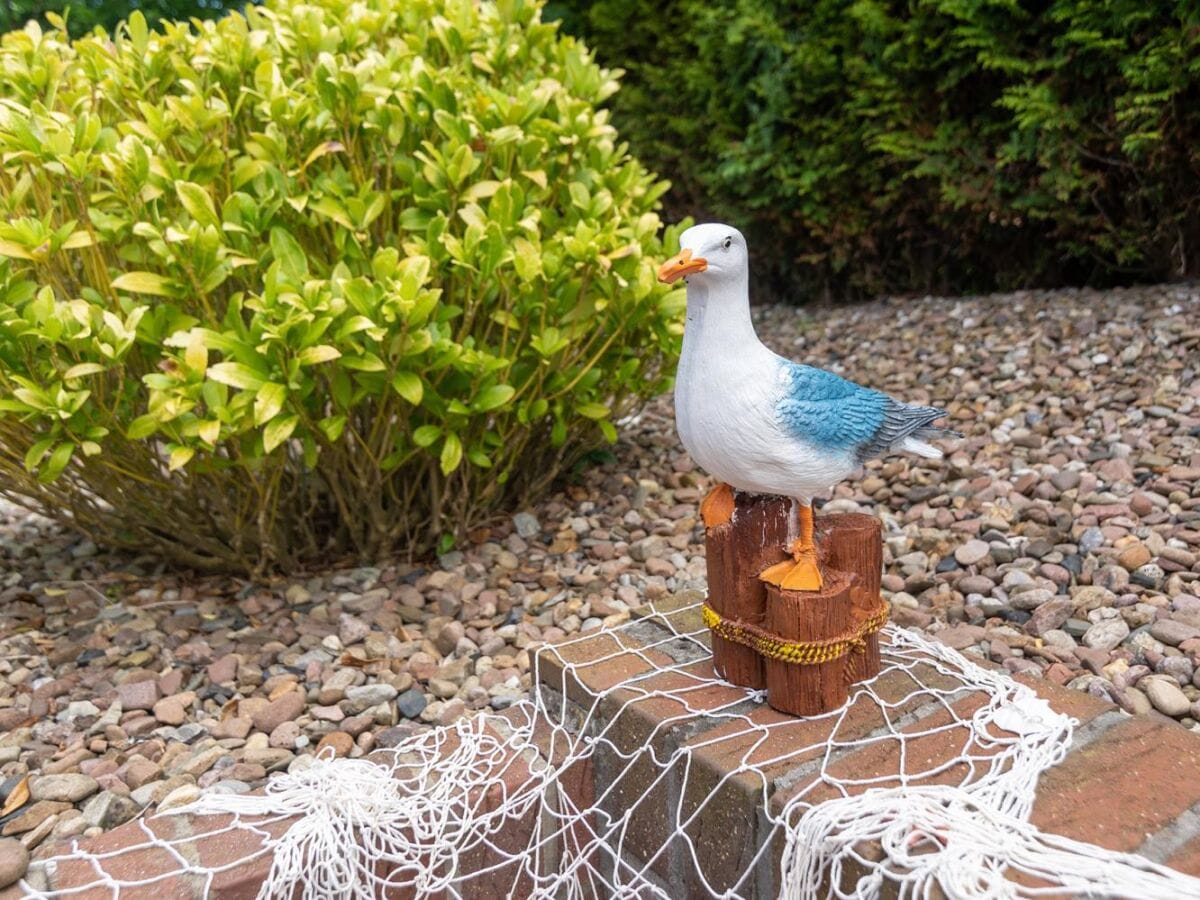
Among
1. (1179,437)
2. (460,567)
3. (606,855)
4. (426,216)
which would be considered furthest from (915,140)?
(606,855)

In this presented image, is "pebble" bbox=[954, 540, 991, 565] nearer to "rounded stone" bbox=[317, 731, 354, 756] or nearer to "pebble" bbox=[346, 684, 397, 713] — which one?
"pebble" bbox=[346, 684, 397, 713]

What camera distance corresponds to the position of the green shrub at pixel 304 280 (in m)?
2.32

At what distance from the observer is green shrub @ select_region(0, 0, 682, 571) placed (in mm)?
2316

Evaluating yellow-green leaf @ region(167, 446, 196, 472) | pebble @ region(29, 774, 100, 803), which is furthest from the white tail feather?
pebble @ region(29, 774, 100, 803)

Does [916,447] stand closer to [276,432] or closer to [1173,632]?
[1173,632]

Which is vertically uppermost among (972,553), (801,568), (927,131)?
(927,131)

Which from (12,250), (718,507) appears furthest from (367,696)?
(12,250)

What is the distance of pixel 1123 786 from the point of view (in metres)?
1.46

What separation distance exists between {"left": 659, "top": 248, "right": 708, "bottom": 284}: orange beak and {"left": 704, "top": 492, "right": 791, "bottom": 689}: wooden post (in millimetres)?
453

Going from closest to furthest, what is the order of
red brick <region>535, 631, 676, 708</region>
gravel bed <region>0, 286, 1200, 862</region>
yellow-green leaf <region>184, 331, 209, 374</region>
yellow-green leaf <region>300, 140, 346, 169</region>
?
red brick <region>535, 631, 676, 708</region> → gravel bed <region>0, 286, 1200, 862</region> → yellow-green leaf <region>184, 331, 209, 374</region> → yellow-green leaf <region>300, 140, 346, 169</region>

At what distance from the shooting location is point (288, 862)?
5.24 feet

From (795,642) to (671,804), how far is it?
1.31 feet

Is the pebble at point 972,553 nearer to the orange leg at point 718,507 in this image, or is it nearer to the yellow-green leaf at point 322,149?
the orange leg at point 718,507

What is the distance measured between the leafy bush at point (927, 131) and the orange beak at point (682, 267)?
9.96 ft
